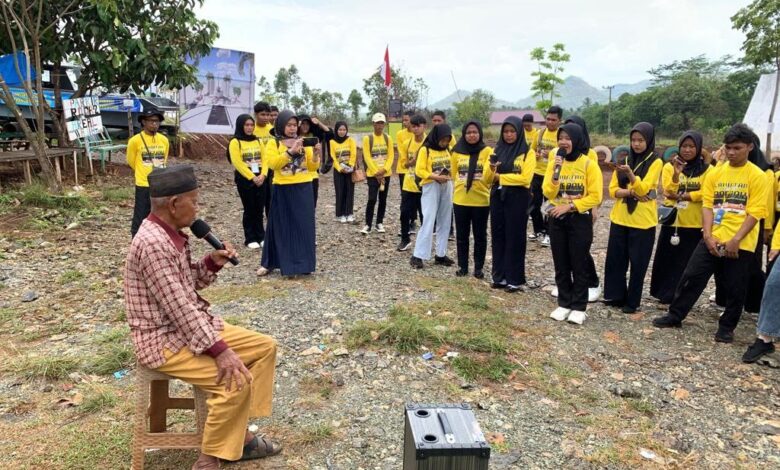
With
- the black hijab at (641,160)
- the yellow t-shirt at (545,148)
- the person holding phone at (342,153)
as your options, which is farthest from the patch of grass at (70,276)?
the yellow t-shirt at (545,148)

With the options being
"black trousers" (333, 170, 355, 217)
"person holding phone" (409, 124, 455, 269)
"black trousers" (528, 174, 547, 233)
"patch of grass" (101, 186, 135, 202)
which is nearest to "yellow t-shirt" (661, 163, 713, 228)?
"person holding phone" (409, 124, 455, 269)

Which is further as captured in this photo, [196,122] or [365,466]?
[196,122]

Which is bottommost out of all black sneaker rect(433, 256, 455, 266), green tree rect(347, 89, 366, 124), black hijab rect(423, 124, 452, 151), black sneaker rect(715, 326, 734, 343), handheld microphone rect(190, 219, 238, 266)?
black sneaker rect(715, 326, 734, 343)

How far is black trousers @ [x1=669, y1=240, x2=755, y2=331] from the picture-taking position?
4742mm

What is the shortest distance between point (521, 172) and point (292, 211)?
8.34ft

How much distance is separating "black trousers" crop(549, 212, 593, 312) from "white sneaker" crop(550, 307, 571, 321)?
1.7 inches

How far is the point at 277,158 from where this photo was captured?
5875 millimetres

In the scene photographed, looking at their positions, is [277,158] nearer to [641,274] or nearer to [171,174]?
[171,174]

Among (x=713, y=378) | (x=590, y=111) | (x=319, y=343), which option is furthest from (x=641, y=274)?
(x=590, y=111)

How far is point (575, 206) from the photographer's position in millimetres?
4953

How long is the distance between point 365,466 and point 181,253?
5.10 feet

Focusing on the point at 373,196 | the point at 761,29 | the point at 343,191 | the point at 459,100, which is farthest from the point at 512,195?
the point at 459,100

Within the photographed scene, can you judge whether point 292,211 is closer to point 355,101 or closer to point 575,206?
point 575,206

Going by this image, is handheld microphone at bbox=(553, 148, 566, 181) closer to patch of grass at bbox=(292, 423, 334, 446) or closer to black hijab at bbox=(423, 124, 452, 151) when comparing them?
black hijab at bbox=(423, 124, 452, 151)
